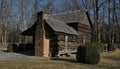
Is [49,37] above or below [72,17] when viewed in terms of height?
below

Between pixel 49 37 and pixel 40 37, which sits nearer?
pixel 40 37

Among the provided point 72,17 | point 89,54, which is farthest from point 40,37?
point 72,17

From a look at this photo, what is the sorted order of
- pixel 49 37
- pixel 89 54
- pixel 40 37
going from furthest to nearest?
pixel 49 37 → pixel 40 37 → pixel 89 54

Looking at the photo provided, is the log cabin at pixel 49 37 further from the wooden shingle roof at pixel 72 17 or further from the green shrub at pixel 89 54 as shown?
the green shrub at pixel 89 54

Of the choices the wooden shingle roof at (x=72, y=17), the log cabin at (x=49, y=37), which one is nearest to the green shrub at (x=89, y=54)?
the log cabin at (x=49, y=37)

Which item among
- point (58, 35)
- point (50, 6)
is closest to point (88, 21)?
point (58, 35)

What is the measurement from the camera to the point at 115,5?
66.3 meters

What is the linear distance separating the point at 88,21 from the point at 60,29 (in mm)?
13447

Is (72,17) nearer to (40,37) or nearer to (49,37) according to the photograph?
(49,37)

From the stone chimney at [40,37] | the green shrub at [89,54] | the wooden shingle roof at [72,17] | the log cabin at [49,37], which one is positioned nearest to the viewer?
the green shrub at [89,54]

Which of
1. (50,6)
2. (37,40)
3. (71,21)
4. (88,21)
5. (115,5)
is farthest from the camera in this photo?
(50,6)

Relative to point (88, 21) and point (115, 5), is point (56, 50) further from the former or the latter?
point (115, 5)

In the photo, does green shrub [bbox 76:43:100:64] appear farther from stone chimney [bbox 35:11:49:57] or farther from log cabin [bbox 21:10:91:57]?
stone chimney [bbox 35:11:49:57]

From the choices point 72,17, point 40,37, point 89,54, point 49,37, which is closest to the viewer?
point 89,54
